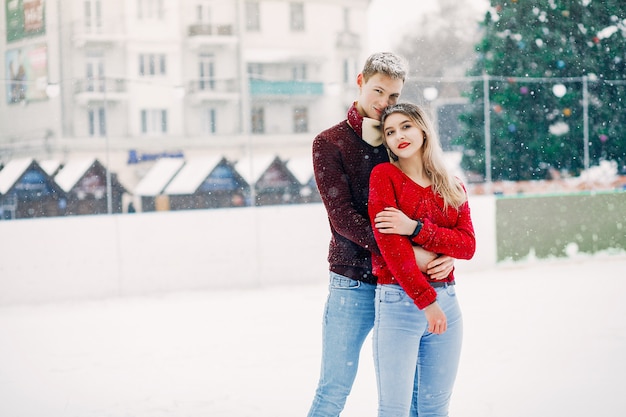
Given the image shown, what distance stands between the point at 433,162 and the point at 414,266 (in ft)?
0.83

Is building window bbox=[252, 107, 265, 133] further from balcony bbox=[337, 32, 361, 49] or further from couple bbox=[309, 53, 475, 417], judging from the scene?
couple bbox=[309, 53, 475, 417]

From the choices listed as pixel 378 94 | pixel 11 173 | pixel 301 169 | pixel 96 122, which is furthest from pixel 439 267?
pixel 96 122

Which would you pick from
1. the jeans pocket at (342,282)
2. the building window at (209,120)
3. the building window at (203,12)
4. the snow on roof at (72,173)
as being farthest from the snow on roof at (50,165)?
the jeans pocket at (342,282)

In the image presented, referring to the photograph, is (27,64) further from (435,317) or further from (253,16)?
(435,317)

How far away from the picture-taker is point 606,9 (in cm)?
996

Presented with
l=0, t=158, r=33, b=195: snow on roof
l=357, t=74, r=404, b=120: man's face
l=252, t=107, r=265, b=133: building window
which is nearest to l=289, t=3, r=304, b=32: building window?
l=252, t=107, r=265, b=133: building window

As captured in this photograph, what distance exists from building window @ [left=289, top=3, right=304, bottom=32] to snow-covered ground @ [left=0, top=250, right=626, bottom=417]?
941cm

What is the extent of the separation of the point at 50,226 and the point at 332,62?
952 centimetres

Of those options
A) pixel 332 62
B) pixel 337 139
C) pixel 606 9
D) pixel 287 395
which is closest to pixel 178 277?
pixel 287 395

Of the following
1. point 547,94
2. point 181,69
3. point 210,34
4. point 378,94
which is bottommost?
point 378,94

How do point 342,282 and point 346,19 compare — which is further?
point 346,19

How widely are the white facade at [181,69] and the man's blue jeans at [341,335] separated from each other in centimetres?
744

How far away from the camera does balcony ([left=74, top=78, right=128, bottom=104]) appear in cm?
1188

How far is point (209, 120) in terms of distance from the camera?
42.8 feet
